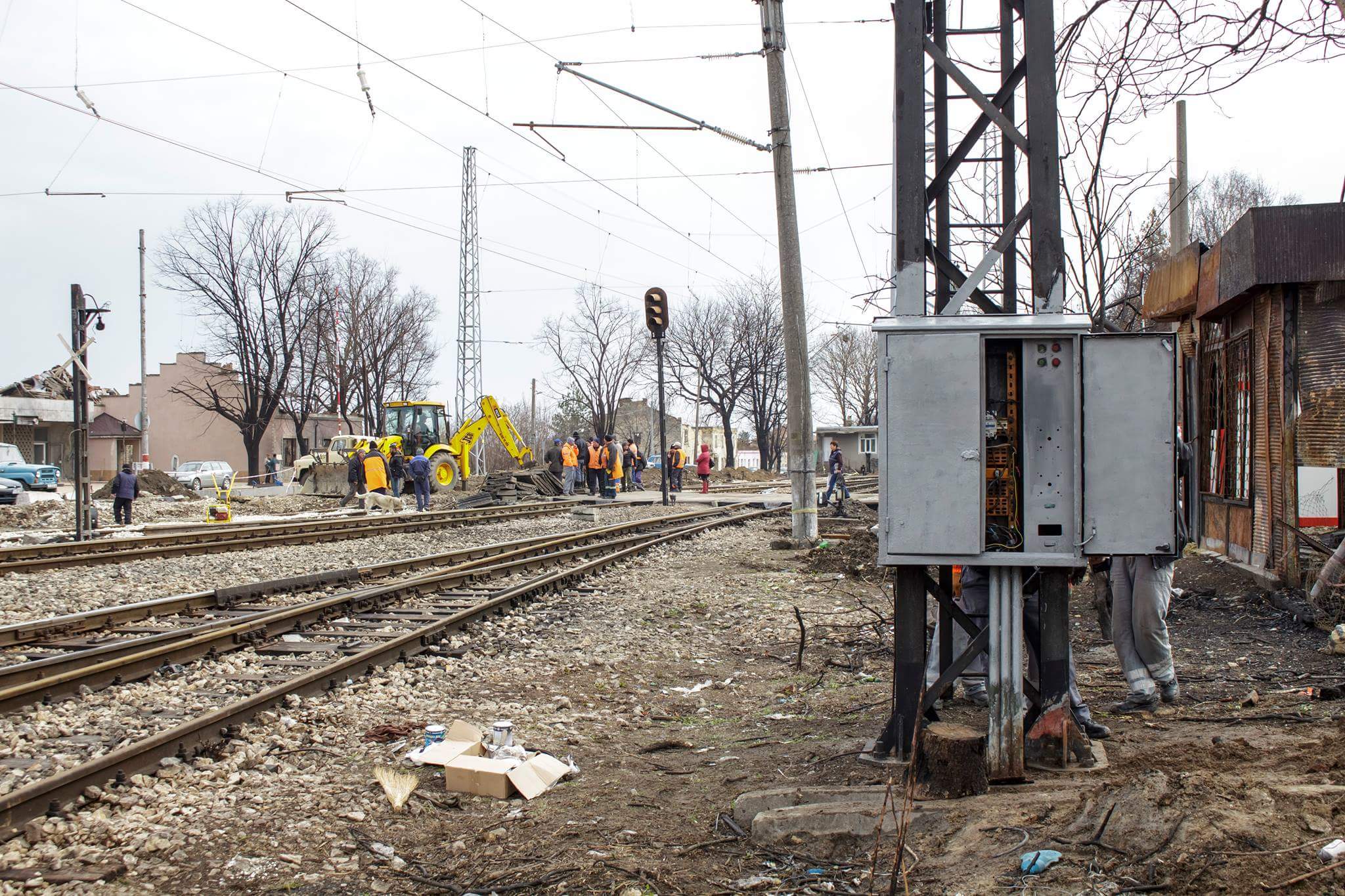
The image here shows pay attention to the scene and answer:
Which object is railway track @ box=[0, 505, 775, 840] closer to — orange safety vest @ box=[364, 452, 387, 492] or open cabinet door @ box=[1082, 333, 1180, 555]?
open cabinet door @ box=[1082, 333, 1180, 555]

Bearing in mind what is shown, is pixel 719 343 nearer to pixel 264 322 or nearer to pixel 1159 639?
pixel 264 322

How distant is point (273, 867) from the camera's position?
445 centimetres

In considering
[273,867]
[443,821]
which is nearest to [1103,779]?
[443,821]

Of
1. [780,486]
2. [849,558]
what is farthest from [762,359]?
[849,558]

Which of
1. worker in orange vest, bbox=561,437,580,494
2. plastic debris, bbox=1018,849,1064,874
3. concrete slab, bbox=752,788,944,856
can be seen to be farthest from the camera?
worker in orange vest, bbox=561,437,580,494

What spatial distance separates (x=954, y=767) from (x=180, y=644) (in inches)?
246

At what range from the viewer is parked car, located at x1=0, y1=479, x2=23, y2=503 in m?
29.1

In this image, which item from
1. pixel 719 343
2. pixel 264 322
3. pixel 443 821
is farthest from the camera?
pixel 719 343

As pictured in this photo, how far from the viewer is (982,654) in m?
6.30

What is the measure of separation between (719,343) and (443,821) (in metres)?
64.4

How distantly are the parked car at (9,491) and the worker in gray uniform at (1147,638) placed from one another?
30.6 metres

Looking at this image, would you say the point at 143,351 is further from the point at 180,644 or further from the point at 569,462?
the point at 180,644

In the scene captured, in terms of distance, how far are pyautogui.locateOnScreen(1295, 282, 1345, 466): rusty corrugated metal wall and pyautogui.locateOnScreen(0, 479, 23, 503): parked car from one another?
30.7 m

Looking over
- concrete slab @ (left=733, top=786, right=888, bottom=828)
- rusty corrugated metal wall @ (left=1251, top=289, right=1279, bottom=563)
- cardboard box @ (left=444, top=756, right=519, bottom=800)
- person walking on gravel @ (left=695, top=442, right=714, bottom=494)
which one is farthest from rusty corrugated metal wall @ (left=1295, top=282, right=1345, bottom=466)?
person walking on gravel @ (left=695, top=442, right=714, bottom=494)
